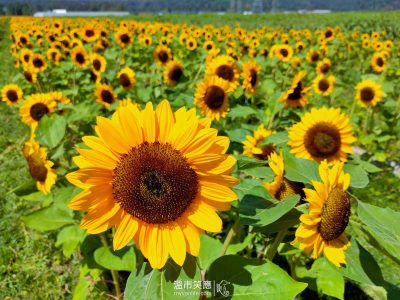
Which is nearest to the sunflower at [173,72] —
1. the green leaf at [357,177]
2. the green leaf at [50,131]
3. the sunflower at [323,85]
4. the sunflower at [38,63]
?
the sunflower at [323,85]

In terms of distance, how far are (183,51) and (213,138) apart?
8.00 m

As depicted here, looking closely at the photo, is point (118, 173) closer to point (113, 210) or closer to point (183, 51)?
point (113, 210)

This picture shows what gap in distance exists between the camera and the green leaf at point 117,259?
1930 mm

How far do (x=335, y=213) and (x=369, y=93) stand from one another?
3.78m

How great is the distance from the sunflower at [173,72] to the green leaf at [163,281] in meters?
3.60

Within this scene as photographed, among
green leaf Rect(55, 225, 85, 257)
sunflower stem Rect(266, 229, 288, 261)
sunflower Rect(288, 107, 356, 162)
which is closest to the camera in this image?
sunflower stem Rect(266, 229, 288, 261)

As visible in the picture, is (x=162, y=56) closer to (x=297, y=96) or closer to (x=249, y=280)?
(x=297, y=96)

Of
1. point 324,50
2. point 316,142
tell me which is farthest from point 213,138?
point 324,50

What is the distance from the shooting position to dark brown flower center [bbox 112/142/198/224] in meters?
1.20

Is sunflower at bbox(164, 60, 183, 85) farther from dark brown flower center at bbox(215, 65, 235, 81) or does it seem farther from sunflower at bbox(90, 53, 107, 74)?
→ sunflower at bbox(90, 53, 107, 74)

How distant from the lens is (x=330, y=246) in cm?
139

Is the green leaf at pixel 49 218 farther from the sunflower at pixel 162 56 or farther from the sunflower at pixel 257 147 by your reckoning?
the sunflower at pixel 162 56

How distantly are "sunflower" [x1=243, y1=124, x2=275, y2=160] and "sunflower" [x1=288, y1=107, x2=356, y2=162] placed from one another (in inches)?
6.9

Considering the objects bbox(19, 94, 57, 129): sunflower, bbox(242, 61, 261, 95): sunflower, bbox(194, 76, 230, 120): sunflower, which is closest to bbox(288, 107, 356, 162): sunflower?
bbox(194, 76, 230, 120): sunflower
